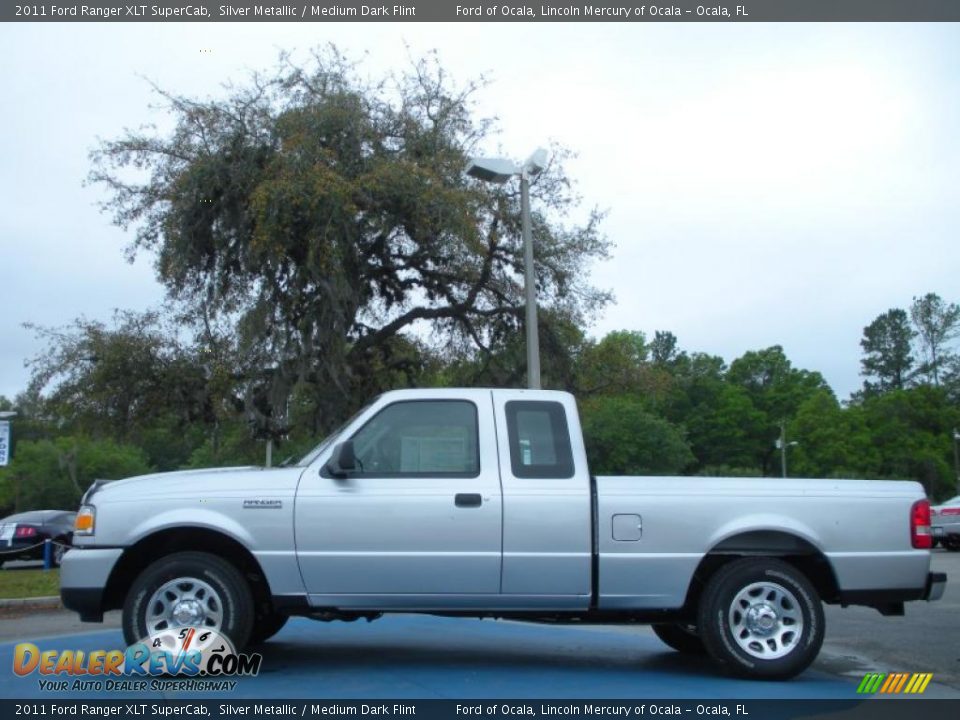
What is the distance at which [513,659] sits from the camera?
8062 millimetres

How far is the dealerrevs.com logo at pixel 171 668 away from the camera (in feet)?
22.0

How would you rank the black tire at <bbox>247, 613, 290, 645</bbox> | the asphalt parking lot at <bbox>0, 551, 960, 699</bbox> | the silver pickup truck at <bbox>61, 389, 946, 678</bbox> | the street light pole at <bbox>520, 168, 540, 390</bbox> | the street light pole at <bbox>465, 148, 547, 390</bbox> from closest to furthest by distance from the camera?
1. the asphalt parking lot at <bbox>0, 551, 960, 699</bbox>
2. the silver pickup truck at <bbox>61, 389, 946, 678</bbox>
3. the black tire at <bbox>247, 613, 290, 645</bbox>
4. the street light pole at <bbox>465, 148, 547, 390</bbox>
5. the street light pole at <bbox>520, 168, 540, 390</bbox>

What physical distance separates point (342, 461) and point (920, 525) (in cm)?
412

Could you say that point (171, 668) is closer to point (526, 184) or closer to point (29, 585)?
point (526, 184)

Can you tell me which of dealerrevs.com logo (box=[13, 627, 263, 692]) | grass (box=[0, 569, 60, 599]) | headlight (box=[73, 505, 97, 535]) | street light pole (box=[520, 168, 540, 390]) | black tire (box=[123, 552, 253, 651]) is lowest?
grass (box=[0, 569, 60, 599])

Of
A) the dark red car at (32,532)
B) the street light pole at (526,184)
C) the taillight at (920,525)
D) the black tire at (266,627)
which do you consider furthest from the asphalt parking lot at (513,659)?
the dark red car at (32,532)

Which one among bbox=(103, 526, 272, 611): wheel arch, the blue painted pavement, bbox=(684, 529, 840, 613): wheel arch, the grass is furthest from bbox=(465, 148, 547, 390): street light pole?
the grass

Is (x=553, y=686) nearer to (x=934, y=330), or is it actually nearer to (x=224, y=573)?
(x=224, y=573)

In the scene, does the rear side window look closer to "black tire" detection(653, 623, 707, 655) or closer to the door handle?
the door handle

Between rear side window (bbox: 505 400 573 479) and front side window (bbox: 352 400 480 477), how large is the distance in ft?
0.93

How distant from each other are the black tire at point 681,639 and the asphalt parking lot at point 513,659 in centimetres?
9

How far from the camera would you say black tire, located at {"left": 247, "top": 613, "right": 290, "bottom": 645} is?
27.0ft

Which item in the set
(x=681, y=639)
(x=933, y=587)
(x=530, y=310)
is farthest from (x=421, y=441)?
(x=530, y=310)

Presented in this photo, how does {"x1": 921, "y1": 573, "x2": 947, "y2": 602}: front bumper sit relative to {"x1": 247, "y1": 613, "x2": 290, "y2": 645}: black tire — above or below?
above
